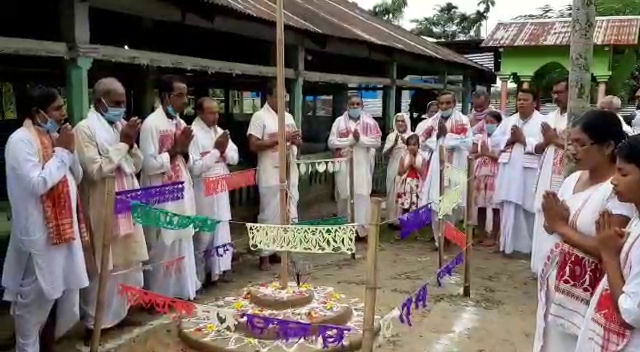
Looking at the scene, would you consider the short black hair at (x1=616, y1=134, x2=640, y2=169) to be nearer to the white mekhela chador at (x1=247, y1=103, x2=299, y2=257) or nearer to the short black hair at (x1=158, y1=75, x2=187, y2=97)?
the short black hair at (x1=158, y1=75, x2=187, y2=97)

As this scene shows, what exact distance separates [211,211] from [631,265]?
4.40 metres

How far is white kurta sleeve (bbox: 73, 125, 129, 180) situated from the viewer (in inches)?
178

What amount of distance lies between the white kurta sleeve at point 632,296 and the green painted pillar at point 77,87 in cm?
413

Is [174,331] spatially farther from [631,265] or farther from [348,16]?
[348,16]

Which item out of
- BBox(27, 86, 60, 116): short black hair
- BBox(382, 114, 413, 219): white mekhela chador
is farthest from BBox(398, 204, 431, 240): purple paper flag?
BBox(382, 114, 413, 219): white mekhela chador

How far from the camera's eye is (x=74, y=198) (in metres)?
4.23

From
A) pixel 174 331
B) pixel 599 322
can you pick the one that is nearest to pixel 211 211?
pixel 174 331

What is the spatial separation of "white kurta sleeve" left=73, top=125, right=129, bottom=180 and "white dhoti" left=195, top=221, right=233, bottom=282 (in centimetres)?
170

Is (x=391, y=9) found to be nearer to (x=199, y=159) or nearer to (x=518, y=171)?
(x=518, y=171)

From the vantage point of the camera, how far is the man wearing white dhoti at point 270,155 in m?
6.84

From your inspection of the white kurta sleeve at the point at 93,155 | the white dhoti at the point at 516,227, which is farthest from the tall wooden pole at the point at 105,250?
the white dhoti at the point at 516,227

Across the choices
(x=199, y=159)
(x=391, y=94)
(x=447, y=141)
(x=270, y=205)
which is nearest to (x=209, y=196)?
(x=199, y=159)

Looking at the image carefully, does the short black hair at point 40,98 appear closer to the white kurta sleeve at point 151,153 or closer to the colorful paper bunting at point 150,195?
the colorful paper bunting at point 150,195

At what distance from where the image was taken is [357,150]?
845 centimetres
